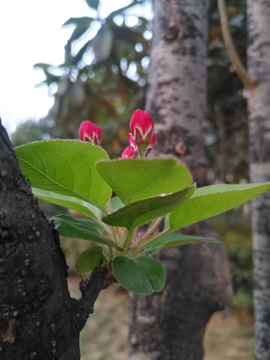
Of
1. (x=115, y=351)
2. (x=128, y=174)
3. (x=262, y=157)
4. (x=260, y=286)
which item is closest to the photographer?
(x=128, y=174)

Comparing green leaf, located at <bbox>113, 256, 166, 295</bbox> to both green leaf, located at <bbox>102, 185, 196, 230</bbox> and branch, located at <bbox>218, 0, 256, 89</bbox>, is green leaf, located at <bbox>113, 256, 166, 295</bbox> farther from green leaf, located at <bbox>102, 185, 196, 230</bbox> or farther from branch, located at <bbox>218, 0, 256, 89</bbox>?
branch, located at <bbox>218, 0, 256, 89</bbox>

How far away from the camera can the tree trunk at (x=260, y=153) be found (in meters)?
1.25

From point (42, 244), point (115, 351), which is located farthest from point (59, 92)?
point (42, 244)

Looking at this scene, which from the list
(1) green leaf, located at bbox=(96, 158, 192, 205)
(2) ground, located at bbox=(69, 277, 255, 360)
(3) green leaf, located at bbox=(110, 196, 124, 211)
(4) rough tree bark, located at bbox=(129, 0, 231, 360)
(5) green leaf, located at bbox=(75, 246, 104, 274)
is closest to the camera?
(1) green leaf, located at bbox=(96, 158, 192, 205)

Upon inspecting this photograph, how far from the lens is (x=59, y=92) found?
4387mm

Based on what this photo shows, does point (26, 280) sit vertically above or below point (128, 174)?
A: below

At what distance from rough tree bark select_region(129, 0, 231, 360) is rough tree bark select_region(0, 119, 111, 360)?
0.76 meters

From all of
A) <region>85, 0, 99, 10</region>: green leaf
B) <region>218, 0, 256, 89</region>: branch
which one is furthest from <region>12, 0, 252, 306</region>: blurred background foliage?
<region>218, 0, 256, 89</region>: branch

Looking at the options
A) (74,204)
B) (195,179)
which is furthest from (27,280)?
(195,179)

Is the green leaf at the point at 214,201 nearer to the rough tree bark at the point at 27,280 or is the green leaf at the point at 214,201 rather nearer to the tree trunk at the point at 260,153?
the rough tree bark at the point at 27,280

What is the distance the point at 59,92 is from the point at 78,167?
4.34 meters

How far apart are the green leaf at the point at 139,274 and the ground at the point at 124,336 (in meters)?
3.98

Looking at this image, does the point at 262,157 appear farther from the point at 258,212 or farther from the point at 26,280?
the point at 26,280

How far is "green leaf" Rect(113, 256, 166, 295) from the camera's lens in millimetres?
485
